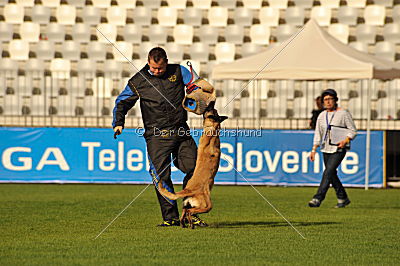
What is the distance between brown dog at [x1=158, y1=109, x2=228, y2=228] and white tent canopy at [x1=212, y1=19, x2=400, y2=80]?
921cm

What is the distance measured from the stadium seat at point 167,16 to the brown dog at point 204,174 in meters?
14.6

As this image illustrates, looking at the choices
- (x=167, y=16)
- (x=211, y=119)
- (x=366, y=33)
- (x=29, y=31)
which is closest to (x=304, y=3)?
(x=366, y=33)

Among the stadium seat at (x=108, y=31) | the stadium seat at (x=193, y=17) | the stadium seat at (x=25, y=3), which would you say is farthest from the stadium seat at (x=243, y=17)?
the stadium seat at (x=25, y=3)

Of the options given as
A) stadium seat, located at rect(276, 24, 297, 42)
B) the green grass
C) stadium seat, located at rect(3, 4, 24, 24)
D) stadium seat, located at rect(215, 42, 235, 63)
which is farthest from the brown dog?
Answer: stadium seat, located at rect(3, 4, 24, 24)

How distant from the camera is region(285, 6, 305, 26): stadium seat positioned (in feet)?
74.0

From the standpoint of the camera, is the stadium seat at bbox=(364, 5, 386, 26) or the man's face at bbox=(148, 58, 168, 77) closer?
the man's face at bbox=(148, 58, 168, 77)

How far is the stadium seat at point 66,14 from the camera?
22797 mm

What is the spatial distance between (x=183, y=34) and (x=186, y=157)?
1385 centimetres

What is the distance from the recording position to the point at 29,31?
22641 millimetres

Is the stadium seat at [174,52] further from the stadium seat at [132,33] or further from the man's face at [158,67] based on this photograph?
the man's face at [158,67]

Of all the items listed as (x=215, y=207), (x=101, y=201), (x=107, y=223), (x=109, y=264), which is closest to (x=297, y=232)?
(x=107, y=223)

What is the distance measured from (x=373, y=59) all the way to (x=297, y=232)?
10.4 metres

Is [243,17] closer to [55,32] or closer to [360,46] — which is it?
[360,46]

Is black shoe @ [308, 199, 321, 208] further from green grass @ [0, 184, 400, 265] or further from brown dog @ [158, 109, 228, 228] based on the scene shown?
brown dog @ [158, 109, 228, 228]
